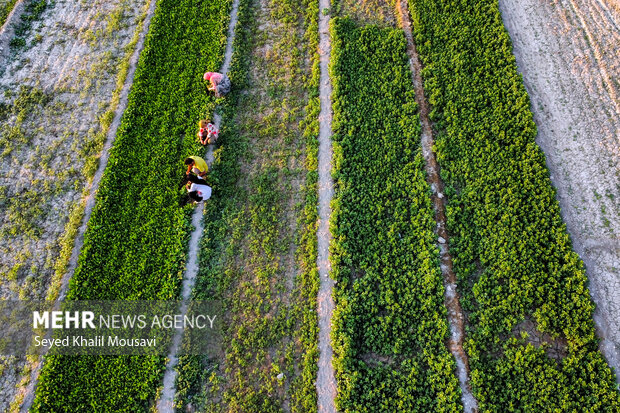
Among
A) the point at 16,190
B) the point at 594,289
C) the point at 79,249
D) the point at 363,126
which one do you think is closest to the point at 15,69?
the point at 16,190

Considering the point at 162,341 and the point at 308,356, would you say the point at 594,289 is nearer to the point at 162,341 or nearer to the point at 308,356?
the point at 308,356

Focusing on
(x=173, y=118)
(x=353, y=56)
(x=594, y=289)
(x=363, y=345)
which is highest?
(x=353, y=56)

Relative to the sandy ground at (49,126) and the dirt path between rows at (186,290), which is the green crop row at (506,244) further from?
the sandy ground at (49,126)

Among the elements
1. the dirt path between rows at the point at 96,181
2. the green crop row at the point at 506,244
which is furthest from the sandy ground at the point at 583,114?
the dirt path between rows at the point at 96,181

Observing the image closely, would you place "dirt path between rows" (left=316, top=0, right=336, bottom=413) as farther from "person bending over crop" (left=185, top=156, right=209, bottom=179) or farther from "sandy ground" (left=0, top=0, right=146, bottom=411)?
"sandy ground" (left=0, top=0, right=146, bottom=411)

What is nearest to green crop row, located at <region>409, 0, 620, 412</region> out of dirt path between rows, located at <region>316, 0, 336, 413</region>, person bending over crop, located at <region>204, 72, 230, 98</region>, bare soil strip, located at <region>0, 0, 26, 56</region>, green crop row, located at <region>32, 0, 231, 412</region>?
dirt path between rows, located at <region>316, 0, 336, 413</region>

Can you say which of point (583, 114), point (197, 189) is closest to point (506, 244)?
point (583, 114)
